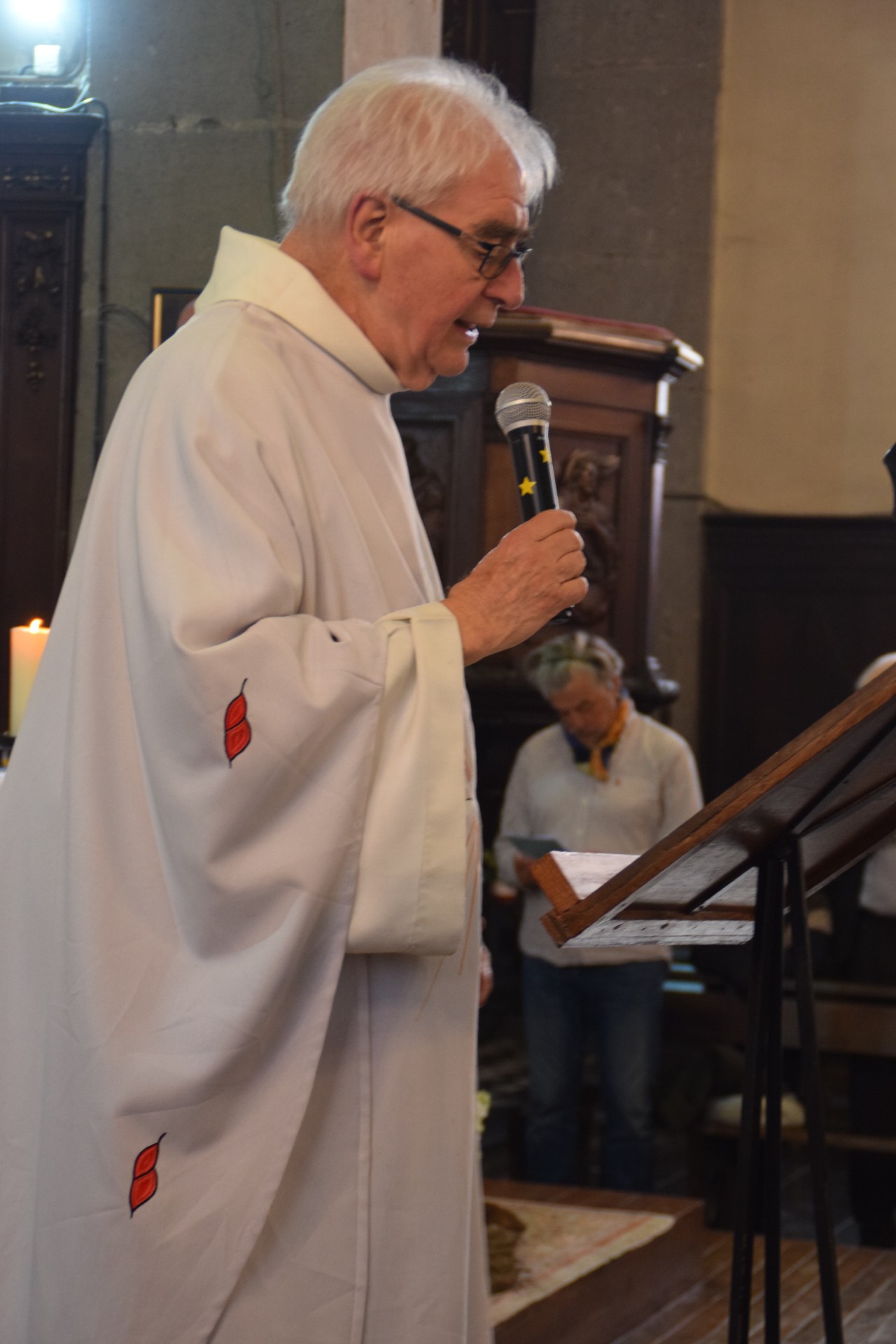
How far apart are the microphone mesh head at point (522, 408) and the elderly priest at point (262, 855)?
124 mm

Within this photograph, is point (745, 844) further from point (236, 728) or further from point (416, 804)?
point (236, 728)

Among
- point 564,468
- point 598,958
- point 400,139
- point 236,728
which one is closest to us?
point 236,728

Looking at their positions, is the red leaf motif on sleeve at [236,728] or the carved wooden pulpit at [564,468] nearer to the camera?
the red leaf motif on sleeve at [236,728]

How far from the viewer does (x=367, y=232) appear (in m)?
1.71

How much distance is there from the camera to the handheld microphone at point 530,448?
170cm

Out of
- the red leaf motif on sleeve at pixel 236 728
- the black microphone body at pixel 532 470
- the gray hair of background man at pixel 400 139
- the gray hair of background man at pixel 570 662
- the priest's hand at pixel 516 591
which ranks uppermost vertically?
the gray hair of background man at pixel 400 139

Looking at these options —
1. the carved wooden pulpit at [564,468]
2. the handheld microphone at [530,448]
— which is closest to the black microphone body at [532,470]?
the handheld microphone at [530,448]

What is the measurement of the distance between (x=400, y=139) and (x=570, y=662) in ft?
9.19

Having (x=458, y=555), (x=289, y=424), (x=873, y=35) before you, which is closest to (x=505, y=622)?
(x=289, y=424)

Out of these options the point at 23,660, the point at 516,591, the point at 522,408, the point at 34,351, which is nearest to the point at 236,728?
the point at 516,591

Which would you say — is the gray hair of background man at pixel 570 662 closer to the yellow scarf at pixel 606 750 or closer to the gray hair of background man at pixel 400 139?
the yellow scarf at pixel 606 750

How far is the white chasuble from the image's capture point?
56.7 inches

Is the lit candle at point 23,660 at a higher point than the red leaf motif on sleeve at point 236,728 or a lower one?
lower

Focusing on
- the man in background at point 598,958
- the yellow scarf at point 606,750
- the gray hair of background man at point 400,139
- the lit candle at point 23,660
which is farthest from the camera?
the yellow scarf at point 606,750
